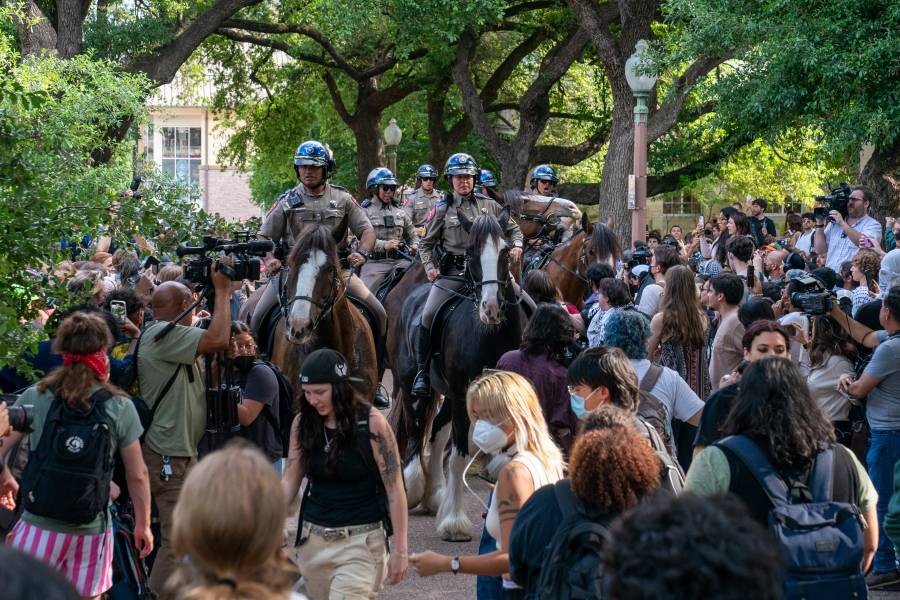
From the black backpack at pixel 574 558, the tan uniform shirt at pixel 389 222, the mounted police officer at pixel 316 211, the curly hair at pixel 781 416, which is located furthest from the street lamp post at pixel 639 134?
the black backpack at pixel 574 558

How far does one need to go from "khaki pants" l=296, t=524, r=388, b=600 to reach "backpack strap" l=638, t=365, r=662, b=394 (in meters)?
2.08

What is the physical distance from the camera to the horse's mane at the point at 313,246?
926 cm

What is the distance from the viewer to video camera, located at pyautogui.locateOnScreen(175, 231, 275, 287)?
7402 mm

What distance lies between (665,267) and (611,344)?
4433 millimetres

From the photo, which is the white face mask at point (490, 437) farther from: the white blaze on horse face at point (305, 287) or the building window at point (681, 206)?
the building window at point (681, 206)

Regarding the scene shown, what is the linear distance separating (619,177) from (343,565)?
19.8 m

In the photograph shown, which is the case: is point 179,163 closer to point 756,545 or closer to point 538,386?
point 538,386

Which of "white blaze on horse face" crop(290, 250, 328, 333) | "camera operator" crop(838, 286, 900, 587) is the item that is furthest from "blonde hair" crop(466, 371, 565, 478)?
"white blaze on horse face" crop(290, 250, 328, 333)

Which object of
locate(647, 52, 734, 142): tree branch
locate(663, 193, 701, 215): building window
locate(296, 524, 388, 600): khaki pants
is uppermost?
locate(663, 193, 701, 215): building window

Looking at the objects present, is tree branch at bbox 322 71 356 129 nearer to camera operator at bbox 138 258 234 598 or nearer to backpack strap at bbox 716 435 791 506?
camera operator at bbox 138 258 234 598

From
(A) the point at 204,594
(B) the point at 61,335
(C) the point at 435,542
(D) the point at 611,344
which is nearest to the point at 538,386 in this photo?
(D) the point at 611,344

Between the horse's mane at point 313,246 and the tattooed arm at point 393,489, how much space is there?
3341 millimetres

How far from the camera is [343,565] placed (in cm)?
598

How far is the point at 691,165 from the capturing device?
3189 cm
